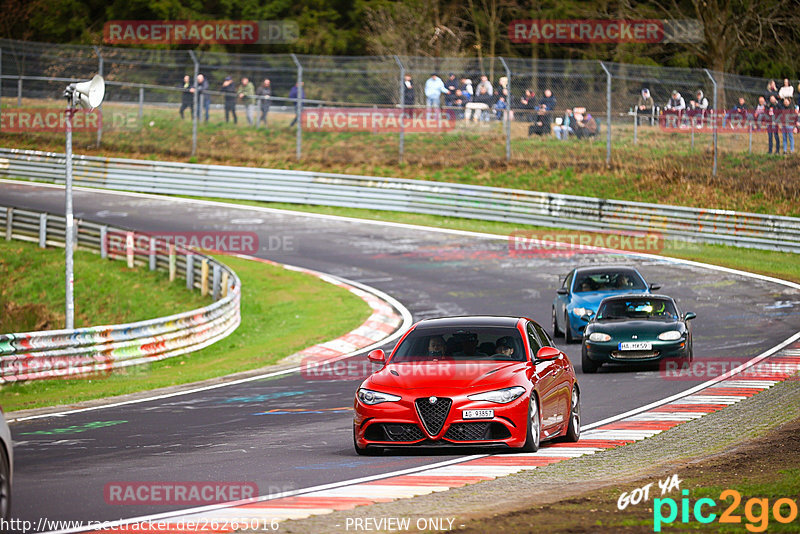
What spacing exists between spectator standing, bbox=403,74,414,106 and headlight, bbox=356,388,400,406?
29741mm

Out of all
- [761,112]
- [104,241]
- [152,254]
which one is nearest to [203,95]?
[104,241]

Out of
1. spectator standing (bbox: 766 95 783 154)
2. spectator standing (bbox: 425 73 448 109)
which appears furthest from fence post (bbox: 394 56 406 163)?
spectator standing (bbox: 766 95 783 154)

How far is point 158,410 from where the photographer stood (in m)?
15.8

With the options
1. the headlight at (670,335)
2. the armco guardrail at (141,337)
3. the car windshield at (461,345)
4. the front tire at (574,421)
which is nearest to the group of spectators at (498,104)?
the armco guardrail at (141,337)

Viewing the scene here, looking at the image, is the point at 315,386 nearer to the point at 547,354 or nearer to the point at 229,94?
the point at 547,354

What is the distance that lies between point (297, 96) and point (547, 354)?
31.9m

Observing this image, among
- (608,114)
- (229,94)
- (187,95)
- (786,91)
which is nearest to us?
(786,91)

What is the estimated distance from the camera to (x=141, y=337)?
2170cm

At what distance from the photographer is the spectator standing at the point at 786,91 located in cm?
3516

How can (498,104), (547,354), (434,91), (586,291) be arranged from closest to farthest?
(547,354)
(586,291)
(498,104)
(434,91)

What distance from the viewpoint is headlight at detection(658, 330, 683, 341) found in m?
18.3

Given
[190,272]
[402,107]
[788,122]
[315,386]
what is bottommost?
[315,386]

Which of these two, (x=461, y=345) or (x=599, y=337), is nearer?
(x=461, y=345)

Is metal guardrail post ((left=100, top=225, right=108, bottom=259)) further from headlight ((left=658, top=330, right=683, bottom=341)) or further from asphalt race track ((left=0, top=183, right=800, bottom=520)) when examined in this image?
headlight ((left=658, top=330, right=683, bottom=341))
